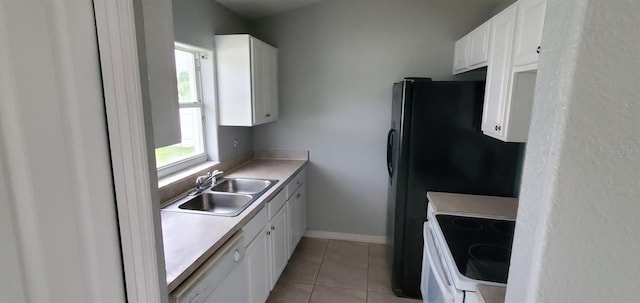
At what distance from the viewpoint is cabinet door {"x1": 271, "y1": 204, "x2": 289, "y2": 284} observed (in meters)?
2.31

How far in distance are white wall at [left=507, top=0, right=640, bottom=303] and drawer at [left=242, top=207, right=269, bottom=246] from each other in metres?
1.50

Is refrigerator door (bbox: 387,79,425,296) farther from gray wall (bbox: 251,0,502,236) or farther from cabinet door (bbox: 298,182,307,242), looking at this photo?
cabinet door (bbox: 298,182,307,242)

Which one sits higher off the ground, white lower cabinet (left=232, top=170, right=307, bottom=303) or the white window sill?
the white window sill

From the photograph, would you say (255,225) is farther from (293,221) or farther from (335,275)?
(335,275)

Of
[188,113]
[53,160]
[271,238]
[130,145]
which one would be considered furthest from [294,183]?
[53,160]

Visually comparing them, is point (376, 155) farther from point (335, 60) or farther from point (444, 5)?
point (444, 5)

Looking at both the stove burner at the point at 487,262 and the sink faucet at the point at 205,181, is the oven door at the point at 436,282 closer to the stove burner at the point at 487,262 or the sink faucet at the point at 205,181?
the stove burner at the point at 487,262

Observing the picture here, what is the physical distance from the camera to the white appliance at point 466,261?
1185 millimetres

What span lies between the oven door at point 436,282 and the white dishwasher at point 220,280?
1.04m

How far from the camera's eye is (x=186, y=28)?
86.2 inches

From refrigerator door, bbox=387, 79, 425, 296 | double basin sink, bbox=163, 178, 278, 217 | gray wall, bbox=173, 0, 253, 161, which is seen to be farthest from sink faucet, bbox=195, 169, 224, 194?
refrigerator door, bbox=387, 79, 425, 296

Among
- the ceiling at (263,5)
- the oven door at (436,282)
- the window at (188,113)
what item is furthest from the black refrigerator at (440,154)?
the window at (188,113)

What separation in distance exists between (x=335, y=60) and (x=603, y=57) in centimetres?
278

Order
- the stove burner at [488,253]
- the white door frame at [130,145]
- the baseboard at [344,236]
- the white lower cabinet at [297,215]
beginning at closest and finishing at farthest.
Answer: the white door frame at [130,145]
the stove burner at [488,253]
the white lower cabinet at [297,215]
the baseboard at [344,236]
